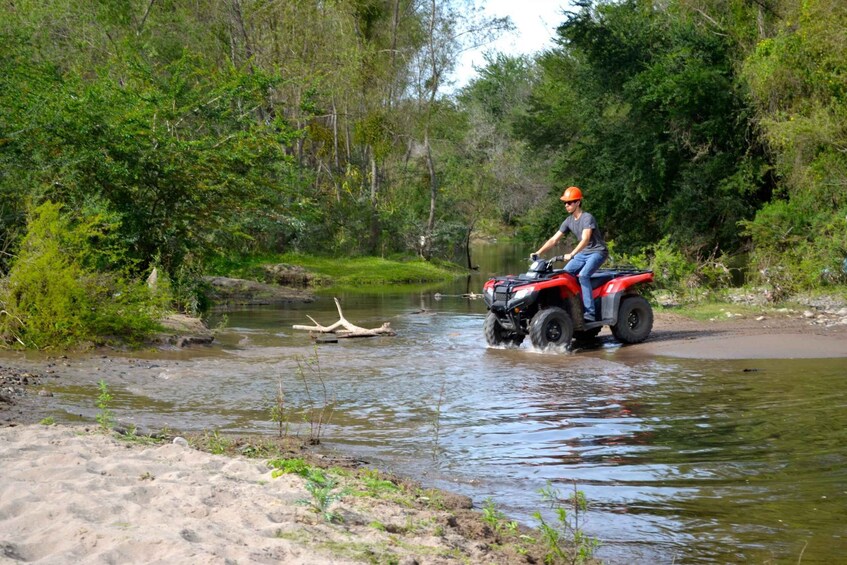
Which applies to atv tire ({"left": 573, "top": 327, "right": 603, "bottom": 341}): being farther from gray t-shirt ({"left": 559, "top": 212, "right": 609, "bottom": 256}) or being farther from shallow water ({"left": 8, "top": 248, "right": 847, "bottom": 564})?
gray t-shirt ({"left": 559, "top": 212, "right": 609, "bottom": 256})

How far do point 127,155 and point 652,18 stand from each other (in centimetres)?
2388

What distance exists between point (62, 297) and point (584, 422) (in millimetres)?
7363

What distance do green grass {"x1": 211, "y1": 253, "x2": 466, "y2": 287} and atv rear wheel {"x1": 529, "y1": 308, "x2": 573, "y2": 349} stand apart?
18762 millimetres

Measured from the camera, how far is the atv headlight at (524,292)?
46.2 feet

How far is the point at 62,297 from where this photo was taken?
42.1 feet

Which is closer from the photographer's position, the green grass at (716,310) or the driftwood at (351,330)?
the driftwood at (351,330)

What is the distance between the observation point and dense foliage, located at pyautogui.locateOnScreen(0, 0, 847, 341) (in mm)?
17219

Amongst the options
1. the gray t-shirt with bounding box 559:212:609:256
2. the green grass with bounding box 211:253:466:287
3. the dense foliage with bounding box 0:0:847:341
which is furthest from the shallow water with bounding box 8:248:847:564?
the green grass with bounding box 211:253:466:287

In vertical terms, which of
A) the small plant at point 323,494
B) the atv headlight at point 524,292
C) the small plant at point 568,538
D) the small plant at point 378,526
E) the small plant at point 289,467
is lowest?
the small plant at point 568,538

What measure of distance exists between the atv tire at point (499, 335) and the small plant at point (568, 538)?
28.6 ft

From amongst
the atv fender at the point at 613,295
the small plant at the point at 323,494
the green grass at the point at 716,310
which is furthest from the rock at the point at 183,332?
the green grass at the point at 716,310

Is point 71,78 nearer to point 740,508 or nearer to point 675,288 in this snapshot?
point 675,288

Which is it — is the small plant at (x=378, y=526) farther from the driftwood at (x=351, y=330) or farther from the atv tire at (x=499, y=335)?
the driftwood at (x=351, y=330)

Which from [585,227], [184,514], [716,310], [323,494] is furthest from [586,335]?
[184,514]
